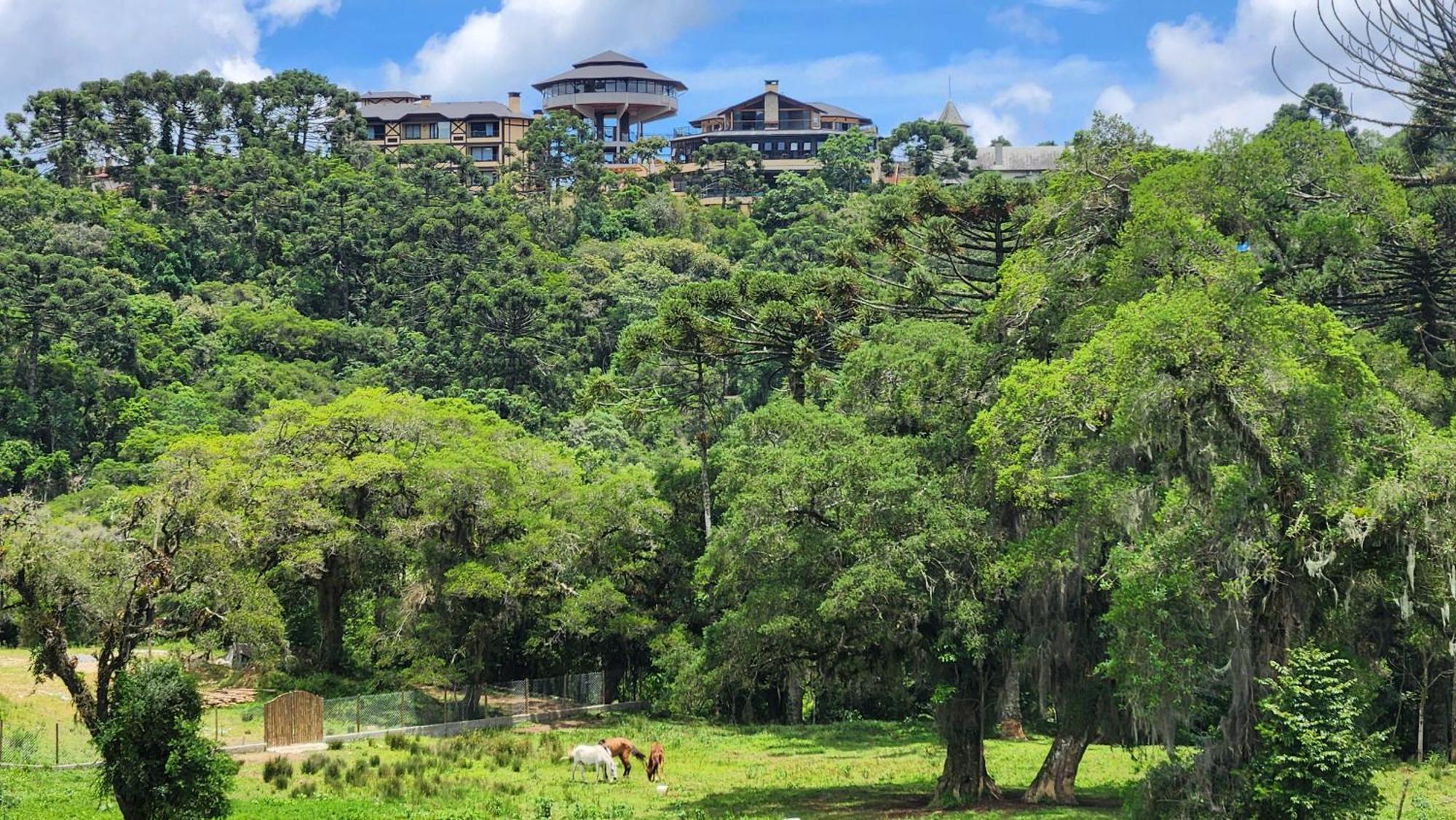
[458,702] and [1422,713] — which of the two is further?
[458,702]

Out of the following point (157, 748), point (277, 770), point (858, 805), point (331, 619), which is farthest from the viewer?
point (331, 619)

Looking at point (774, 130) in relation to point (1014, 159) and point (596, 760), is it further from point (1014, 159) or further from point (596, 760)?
point (596, 760)

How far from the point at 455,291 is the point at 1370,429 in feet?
261

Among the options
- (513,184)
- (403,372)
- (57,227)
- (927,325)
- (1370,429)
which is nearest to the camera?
(1370,429)

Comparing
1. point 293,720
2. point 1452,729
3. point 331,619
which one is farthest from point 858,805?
point 331,619

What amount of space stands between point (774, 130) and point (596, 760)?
12608cm

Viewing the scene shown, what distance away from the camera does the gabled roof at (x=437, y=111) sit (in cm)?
14762

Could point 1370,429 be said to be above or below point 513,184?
below

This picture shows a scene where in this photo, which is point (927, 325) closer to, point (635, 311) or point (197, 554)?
point (197, 554)

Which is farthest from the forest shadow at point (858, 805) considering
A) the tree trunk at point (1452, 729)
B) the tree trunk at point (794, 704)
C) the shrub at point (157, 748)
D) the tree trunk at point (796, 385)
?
the tree trunk at point (796, 385)

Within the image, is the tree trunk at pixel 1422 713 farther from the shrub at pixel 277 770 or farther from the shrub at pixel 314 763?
the shrub at pixel 277 770

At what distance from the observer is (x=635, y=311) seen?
93.4 m

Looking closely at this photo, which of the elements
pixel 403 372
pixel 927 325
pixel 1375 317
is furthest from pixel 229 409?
pixel 1375 317

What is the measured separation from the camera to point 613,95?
499 feet
